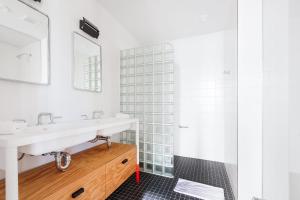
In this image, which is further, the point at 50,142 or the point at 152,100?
the point at 152,100

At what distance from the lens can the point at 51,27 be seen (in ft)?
4.15

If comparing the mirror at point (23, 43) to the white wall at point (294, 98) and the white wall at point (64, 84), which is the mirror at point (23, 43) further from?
the white wall at point (294, 98)

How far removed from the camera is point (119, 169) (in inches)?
55.6

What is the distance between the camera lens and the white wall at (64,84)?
3.43 feet

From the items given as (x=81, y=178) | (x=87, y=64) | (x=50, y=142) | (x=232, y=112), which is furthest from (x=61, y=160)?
(x=232, y=112)

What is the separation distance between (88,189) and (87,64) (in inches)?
52.7

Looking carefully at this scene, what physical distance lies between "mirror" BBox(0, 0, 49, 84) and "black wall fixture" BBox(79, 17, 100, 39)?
0.39 meters

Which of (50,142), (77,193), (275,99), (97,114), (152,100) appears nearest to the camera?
(275,99)

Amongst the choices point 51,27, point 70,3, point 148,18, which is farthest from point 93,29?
point 148,18

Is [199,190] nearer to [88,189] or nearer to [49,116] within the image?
[88,189]

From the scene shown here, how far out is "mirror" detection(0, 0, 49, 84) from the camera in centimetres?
96

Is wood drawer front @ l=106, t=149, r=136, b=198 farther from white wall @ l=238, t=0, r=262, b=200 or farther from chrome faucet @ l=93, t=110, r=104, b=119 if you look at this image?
white wall @ l=238, t=0, r=262, b=200

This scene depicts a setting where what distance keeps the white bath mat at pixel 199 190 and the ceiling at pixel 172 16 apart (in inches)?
78.5

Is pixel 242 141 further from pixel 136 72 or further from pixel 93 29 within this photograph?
pixel 93 29
